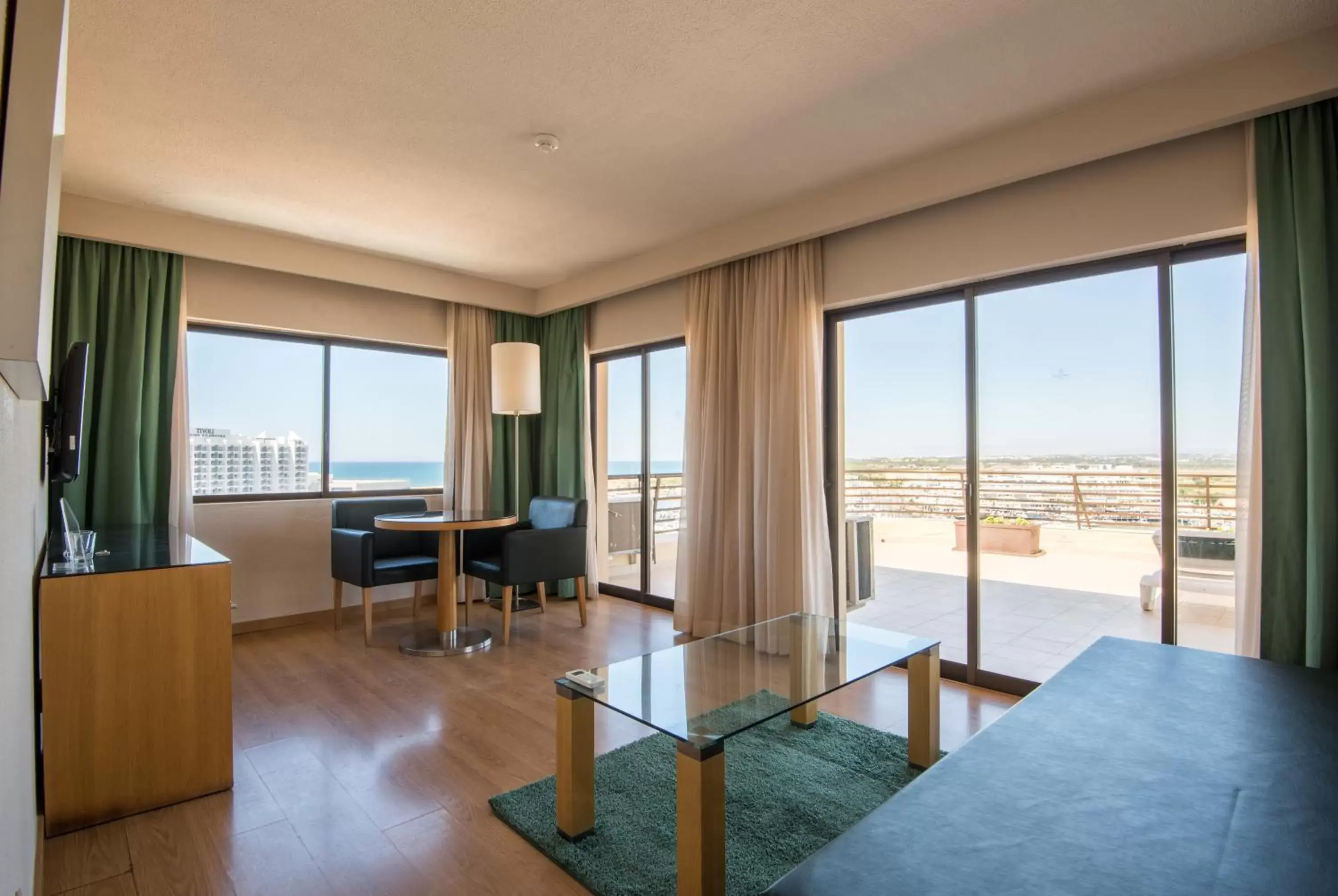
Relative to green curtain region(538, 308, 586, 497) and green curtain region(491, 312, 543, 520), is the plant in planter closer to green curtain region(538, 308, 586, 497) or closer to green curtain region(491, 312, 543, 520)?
green curtain region(538, 308, 586, 497)

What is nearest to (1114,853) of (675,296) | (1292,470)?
(1292,470)

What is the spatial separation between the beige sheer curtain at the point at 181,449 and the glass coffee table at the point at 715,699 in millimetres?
3128

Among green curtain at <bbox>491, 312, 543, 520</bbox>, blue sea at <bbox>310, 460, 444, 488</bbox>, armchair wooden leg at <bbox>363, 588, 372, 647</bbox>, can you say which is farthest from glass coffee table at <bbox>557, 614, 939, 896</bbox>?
blue sea at <bbox>310, 460, 444, 488</bbox>

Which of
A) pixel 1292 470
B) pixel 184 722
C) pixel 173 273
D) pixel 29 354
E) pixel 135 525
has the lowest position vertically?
pixel 184 722

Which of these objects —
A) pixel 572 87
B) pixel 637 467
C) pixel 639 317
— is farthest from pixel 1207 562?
pixel 639 317

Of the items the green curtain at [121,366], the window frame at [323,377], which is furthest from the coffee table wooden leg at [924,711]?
the green curtain at [121,366]

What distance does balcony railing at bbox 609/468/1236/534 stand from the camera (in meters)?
2.66

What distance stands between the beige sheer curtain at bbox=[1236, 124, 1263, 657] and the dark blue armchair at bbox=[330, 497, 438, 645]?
3980 millimetres

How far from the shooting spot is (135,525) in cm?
362

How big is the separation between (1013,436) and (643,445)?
2658 millimetres

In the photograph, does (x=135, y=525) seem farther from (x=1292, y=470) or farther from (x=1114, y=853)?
(x=1292, y=470)

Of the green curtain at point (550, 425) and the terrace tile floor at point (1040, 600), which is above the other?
the green curtain at point (550, 425)

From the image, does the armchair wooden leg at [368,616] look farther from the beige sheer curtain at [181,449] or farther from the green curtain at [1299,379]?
the green curtain at [1299,379]

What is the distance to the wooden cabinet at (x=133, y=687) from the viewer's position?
197cm
